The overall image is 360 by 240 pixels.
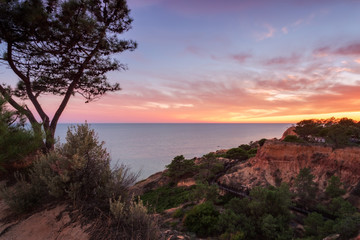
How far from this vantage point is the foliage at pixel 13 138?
658 cm

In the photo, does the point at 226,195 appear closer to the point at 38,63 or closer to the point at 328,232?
the point at 328,232

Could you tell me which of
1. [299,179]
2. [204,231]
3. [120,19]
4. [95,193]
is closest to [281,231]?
[204,231]

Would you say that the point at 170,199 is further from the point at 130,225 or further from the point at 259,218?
the point at 130,225

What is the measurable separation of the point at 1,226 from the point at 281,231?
14.3 meters

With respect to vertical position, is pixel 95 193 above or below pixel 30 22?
below

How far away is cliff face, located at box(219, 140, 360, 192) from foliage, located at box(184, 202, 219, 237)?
11458mm

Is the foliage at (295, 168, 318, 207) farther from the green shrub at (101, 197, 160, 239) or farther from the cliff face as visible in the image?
the green shrub at (101, 197, 160, 239)

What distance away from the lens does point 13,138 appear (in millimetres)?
6820

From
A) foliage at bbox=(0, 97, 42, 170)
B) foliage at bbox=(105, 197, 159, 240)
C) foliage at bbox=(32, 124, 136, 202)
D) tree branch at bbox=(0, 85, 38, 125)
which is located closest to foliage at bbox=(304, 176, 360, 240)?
foliage at bbox=(105, 197, 159, 240)

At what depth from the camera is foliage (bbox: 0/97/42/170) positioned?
6578mm

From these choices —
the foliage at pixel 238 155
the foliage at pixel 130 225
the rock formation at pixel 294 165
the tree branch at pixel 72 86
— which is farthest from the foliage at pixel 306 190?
the tree branch at pixel 72 86

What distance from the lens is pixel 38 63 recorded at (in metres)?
10.8

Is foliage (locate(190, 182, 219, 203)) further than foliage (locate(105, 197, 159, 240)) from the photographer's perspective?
Yes

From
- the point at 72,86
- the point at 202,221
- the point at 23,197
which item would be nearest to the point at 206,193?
the point at 202,221
